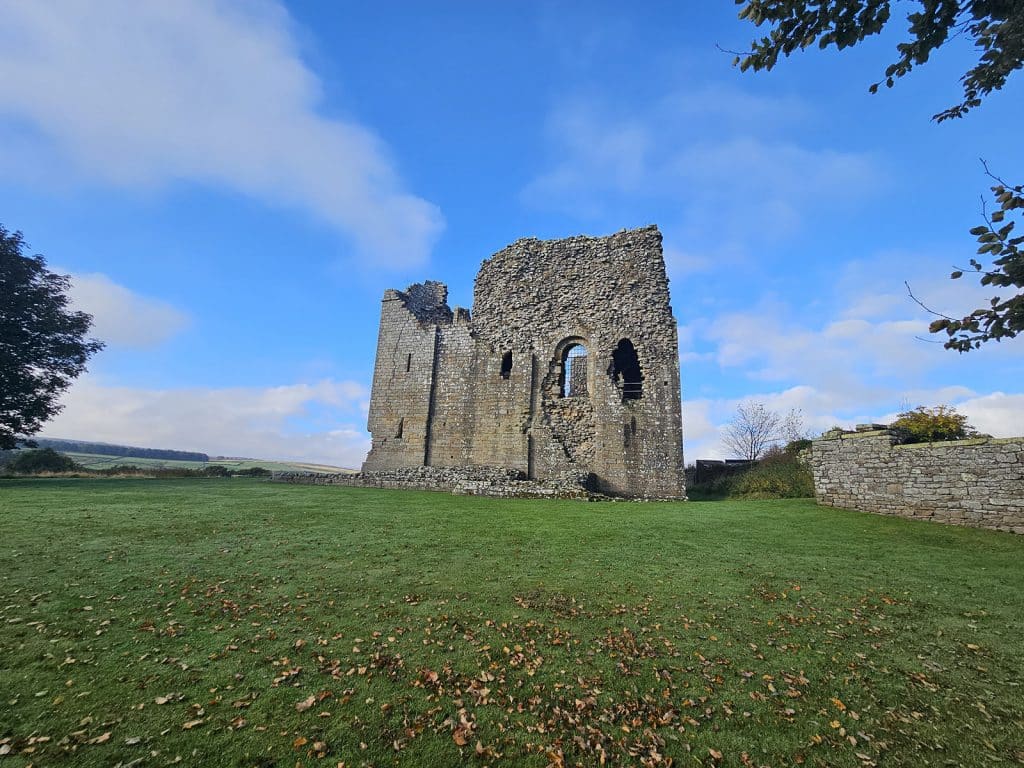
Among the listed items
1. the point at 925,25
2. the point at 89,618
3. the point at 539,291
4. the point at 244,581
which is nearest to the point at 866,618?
the point at 925,25

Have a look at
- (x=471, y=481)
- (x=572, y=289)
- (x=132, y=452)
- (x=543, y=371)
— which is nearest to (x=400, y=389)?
(x=543, y=371)

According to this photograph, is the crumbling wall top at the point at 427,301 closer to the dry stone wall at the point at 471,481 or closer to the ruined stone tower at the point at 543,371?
the ruined stone tower at the point at 543,371

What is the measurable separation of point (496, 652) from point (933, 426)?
19511 millimetres

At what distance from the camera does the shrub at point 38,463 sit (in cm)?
2670

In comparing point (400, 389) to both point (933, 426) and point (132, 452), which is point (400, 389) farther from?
point (132, 452)

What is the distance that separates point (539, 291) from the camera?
79.7 ft

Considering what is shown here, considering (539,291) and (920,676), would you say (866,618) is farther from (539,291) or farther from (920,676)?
(539,291)

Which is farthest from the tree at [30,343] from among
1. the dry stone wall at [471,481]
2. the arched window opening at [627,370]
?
the arched window opening at [627,370]

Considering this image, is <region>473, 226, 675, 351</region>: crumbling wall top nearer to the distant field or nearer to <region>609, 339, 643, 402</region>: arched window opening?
<region>609, 339, 643, 402</region>: arched window opening

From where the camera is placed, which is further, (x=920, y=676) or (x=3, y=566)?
(x=3, y=566)

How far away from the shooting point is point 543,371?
76.8 feet

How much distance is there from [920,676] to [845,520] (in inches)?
350

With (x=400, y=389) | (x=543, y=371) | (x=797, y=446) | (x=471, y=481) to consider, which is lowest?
(x=471, y=481)

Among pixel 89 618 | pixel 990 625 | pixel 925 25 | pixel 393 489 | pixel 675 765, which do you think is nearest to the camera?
pixel 675 765
